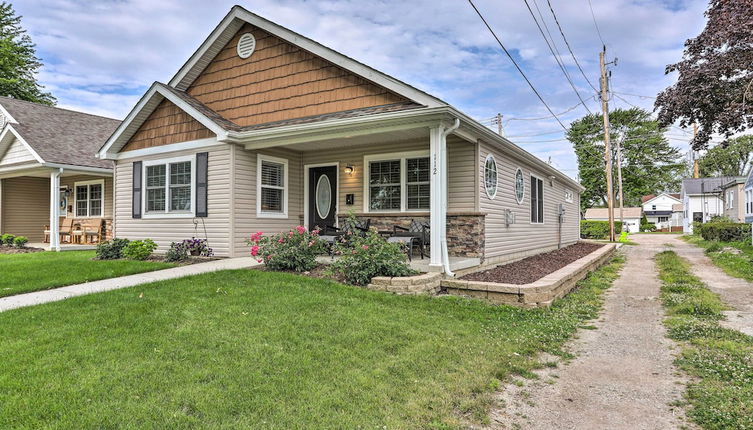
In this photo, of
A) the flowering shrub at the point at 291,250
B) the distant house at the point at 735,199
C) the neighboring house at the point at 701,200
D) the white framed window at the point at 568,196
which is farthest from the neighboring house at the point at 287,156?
the neighboring house at the point at 701,200

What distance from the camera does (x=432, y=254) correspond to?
6777 millimetres

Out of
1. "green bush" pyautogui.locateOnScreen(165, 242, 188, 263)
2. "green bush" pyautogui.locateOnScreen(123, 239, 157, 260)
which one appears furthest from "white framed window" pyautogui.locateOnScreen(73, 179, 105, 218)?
"green bush" pyautogui.locateOnScreen(165, 242, 188, 263)

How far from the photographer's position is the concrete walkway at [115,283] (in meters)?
5.34

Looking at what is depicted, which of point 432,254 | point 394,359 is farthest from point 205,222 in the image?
point 394,359

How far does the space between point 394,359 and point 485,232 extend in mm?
5360

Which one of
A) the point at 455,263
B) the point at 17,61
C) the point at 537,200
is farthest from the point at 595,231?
the point at 17,61

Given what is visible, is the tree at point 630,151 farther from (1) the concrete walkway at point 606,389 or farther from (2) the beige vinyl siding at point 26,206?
(1) the concrete walkway at point 606,389

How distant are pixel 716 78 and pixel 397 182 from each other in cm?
906

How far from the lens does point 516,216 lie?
10531 mm

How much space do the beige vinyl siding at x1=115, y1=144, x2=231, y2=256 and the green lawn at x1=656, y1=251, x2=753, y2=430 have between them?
25.8 ft

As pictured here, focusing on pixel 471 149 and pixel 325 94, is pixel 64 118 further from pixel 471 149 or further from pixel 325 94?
pixel 471 149

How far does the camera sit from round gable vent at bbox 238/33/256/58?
1028cm

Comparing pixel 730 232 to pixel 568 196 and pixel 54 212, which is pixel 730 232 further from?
pixel 54 212

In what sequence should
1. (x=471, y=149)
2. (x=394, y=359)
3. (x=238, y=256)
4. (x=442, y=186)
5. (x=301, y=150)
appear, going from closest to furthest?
1. (x=394, y=359)
2. (x=442, y=186)
3. (x=471, y=149)
4. (x=238, y=256)
5. (x=301, y=150)
